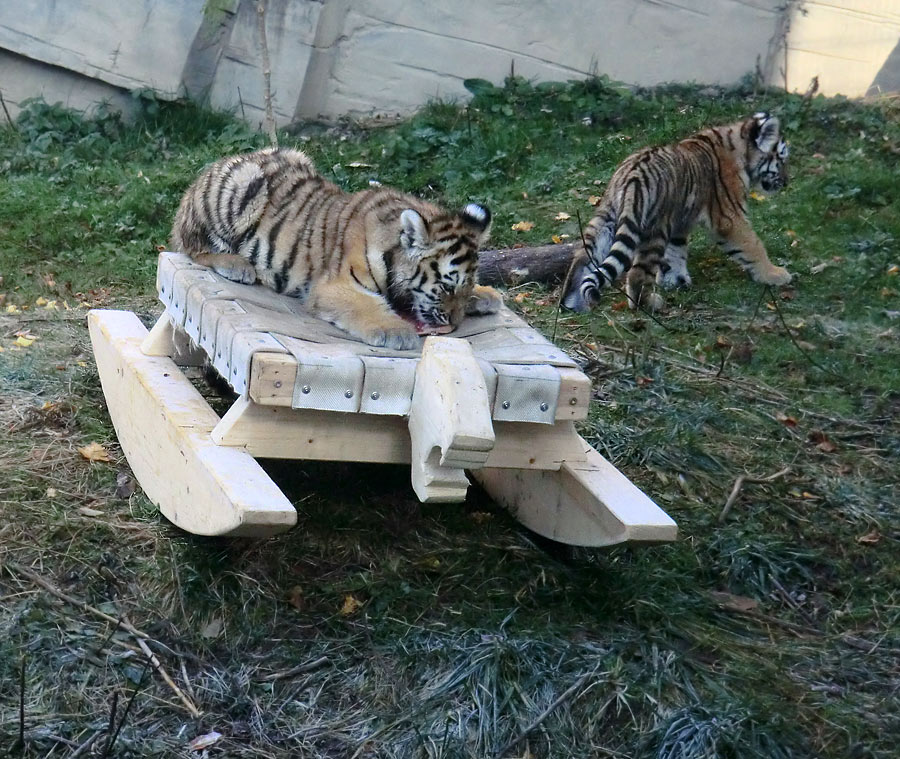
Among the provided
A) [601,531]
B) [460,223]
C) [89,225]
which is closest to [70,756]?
[601,531]

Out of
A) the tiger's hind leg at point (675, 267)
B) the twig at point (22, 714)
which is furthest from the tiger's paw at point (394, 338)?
the tiger's hind leg at point (675, 267)

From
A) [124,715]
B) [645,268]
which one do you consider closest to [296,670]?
[124,715]

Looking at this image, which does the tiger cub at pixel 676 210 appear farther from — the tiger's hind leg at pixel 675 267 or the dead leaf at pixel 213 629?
the dead leaf at pixel 213 629

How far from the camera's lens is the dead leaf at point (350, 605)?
3338 millimetres

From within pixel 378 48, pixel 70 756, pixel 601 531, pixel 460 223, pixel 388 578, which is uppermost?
pixel 378 48

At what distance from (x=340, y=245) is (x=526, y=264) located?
87.5 inches

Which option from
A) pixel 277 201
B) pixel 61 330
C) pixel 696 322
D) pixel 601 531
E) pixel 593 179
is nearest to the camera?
pixel 601 531

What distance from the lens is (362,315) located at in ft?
13.1

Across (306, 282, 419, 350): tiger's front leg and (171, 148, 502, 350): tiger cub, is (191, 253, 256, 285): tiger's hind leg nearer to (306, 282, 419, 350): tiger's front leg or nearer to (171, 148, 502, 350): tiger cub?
(171, 148, 502, 350): tiger cub

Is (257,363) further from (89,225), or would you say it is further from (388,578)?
(89,225)

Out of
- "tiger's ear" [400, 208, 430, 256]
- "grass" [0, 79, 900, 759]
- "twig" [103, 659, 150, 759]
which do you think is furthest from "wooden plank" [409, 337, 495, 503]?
"tiger's ear" [400, 208, 430, 256]

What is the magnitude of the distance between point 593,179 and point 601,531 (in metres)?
4.85

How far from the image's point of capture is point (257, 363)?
10.2ft

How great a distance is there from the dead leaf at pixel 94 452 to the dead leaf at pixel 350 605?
1227 millimetres
